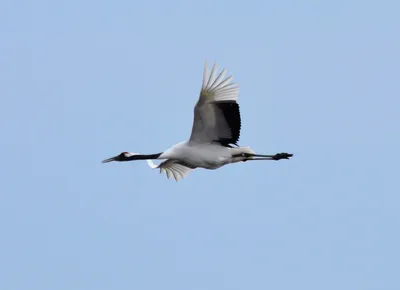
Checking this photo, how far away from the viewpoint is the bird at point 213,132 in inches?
1014

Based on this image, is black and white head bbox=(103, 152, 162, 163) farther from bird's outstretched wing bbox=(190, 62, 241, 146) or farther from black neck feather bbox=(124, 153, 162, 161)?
bird's outstretched wing bbox=(190, 62, 241, 146)

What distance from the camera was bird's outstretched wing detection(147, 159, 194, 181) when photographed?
2919 cm

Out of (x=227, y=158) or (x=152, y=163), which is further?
(x=152, y=163)

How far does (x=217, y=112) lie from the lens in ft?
85.9

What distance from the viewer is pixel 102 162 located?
29281 millimetres

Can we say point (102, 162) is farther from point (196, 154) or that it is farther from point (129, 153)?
point (196, 154)

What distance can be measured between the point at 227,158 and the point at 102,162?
3.97 metres

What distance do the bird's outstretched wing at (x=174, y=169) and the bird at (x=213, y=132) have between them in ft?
3.25

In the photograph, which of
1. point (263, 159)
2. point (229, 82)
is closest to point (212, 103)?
point (229, 82)

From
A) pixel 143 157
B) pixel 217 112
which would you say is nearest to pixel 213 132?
pixel 217 112

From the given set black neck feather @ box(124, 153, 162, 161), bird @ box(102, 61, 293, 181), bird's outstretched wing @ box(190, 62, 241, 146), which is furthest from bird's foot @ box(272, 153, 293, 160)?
black neck feather @ box(124, 153, 162, 161)

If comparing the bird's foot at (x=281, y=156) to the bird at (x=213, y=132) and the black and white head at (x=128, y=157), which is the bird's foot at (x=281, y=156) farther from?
the black and white head at (x=128, y=157)

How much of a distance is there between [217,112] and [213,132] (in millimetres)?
757

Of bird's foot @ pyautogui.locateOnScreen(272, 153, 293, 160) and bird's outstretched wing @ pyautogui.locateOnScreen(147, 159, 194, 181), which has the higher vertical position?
bird's foot @ pyautogui.locateOnScreen(272, 153, 293, 160)
